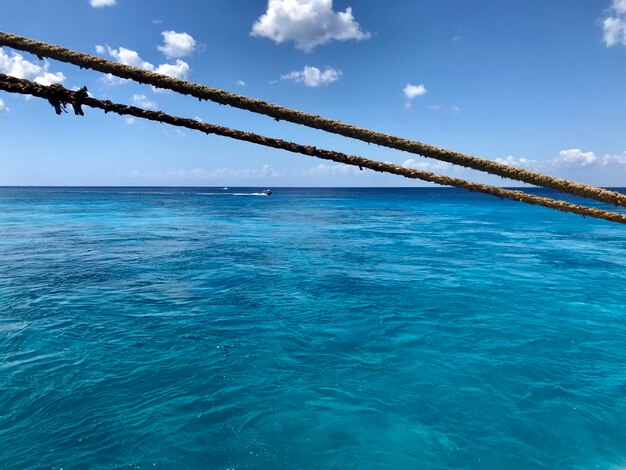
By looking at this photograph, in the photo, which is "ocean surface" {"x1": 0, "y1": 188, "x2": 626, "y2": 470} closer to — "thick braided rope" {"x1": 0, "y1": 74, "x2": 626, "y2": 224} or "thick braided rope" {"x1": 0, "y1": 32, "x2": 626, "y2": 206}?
"thick braided rope" {"x1": 0, "y1": 74, "x2": 626, "y2": 224}

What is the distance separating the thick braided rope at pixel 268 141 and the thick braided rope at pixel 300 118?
8.7 inches

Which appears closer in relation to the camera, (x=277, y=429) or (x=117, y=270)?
(x=277, y=429)

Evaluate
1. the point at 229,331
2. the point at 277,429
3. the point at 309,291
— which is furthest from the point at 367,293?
the point at 277,429

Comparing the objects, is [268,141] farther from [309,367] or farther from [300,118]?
[309,367]

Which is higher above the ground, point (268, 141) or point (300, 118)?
point (300, 118)

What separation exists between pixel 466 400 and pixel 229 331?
8.03 meters

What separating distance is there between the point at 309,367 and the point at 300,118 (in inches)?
376

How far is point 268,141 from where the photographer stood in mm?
3699

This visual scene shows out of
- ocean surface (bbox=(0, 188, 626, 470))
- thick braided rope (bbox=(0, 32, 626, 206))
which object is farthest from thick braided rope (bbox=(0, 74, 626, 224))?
ocean surface (bbox=(0, 188, 626, 470))

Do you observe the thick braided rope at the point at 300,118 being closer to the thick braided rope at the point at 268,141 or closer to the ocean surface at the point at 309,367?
the thick braided rope at the point at 268,141

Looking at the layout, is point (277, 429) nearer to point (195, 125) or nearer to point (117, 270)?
point (195, 125)

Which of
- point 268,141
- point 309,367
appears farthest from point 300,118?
point 309,367

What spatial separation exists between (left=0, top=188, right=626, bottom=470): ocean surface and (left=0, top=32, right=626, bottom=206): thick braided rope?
22.3 feet

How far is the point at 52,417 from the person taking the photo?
8781mm
